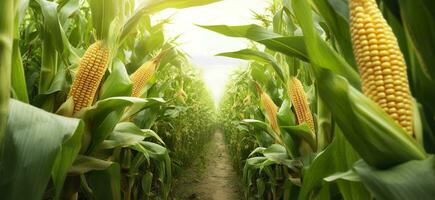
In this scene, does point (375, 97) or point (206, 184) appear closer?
point (375, 97)

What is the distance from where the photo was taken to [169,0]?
1655 mm

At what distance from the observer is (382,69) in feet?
3.13

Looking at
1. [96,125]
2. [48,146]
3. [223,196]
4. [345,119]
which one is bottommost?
[223,196]

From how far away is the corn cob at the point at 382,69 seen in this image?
0.95 metres

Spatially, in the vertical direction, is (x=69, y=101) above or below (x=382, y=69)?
below

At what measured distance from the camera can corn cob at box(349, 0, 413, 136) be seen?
95 cm

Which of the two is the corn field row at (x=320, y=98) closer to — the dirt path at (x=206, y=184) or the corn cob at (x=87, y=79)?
the corn cob at (x=87, y=79)

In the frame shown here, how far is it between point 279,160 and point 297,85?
64 centimetres

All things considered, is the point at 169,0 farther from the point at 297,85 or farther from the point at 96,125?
the point at 297,85

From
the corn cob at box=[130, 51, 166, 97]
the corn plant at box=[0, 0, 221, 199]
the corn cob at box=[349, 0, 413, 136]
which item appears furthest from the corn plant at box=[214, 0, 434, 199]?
the corn cob at box=[130, 51, 166, 97]

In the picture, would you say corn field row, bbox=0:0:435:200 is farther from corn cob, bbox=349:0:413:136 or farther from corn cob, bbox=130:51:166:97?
corn cob, bbox=130:51:166:97

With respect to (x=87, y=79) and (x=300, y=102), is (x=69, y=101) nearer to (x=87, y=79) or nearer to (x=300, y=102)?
(x=87, y=79)

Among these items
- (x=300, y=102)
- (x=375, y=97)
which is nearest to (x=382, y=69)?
(x=375, y=97)

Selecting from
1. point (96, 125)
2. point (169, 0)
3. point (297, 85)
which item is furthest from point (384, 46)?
point (96, 125)
